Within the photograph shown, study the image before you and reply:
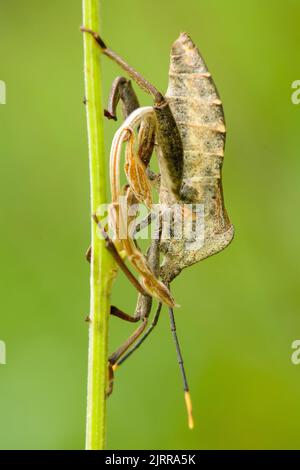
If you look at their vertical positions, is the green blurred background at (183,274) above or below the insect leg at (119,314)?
above

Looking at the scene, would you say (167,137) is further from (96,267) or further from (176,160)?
(96,267)

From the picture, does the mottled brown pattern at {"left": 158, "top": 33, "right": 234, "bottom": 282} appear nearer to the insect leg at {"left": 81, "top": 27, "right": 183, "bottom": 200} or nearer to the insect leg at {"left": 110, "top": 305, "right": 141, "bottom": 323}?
the insect leg at {"left": 81, "top": 27, "right": 183, "bottom": 200}

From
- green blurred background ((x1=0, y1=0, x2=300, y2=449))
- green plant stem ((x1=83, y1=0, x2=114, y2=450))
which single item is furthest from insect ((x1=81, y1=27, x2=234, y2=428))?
green blurred background ((x1=0, y1=0, x2=300, y2=449))

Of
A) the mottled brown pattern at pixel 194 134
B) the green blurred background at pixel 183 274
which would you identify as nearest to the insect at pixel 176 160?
the mottled brown pattern at pixel 194 134

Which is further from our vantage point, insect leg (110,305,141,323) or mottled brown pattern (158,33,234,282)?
mottled brown pattern (158,33,234,282)

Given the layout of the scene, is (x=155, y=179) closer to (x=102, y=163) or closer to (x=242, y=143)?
(x=102, y=163)

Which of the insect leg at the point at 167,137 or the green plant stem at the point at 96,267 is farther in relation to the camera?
the insect leg at the point at 167,137

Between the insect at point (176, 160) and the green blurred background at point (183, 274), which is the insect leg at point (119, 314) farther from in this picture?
the green blurred background at point (183, 274)

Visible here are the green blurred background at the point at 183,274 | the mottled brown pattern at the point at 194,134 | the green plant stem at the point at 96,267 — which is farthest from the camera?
the green blurred background at the point at 183,274
